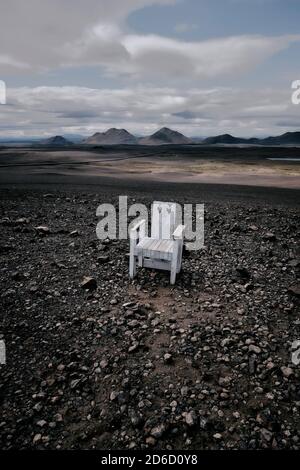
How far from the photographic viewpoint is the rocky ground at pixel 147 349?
3.98 metres

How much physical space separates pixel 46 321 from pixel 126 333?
165 cm

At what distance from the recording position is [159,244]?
7.49m

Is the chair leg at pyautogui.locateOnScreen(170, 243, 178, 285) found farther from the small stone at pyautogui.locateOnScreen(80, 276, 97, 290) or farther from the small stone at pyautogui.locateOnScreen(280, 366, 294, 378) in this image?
the small stone at pyautogui.locateOnScreen(280, 366, 294, 378)

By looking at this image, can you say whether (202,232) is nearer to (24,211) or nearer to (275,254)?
(275,254)

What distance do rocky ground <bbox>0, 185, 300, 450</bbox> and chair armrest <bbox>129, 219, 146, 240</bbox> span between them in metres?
1.10

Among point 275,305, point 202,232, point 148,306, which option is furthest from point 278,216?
point 148,306

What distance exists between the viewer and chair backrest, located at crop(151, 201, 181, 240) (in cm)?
770

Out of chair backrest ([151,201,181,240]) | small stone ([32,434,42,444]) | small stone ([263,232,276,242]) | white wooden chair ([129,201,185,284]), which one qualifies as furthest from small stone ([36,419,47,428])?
small stone ([263,232,276,242])

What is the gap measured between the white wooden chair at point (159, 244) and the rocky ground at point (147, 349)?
1.56 feet

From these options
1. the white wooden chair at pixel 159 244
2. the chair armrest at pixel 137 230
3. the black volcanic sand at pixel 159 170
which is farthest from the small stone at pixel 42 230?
the black volcanic sand at pixel 159 170

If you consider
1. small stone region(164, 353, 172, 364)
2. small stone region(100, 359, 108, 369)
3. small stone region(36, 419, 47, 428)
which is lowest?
small stone region(36, 419, 47, 428)

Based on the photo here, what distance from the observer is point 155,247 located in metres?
7.29
